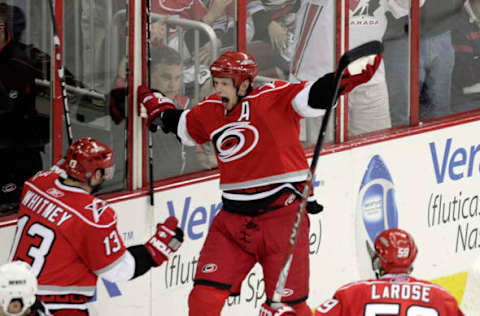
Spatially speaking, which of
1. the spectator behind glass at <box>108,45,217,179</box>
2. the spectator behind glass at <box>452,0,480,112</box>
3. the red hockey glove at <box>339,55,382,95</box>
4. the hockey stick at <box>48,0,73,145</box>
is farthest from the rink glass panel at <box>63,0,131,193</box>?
the spectator behind glass at <box>452,0,480,112</box>

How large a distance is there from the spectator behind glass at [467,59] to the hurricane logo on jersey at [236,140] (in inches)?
113

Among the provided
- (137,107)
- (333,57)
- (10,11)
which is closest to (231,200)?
(137,107)

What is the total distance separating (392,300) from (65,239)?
1.28 meters

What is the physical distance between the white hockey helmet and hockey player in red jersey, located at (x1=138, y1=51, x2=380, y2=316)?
1555mm

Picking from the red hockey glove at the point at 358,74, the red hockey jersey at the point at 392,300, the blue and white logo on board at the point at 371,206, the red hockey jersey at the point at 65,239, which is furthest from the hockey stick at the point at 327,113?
the blue and white logo on board at the point at 371,206

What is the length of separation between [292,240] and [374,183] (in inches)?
91.7

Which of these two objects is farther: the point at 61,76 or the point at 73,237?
the point at 61,76

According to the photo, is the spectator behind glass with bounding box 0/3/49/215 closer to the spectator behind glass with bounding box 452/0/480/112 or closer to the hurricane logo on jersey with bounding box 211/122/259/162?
the hurricane logo on jersey with bounding box 211/122/259/162

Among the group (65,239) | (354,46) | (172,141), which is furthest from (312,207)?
(354,46)

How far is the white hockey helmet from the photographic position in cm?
393

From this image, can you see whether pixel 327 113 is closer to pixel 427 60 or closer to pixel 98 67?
pixel 98 67

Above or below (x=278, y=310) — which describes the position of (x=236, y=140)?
above

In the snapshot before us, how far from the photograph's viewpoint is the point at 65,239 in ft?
16.0

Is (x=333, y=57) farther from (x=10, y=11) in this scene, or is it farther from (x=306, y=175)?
(x=10, y=11)
